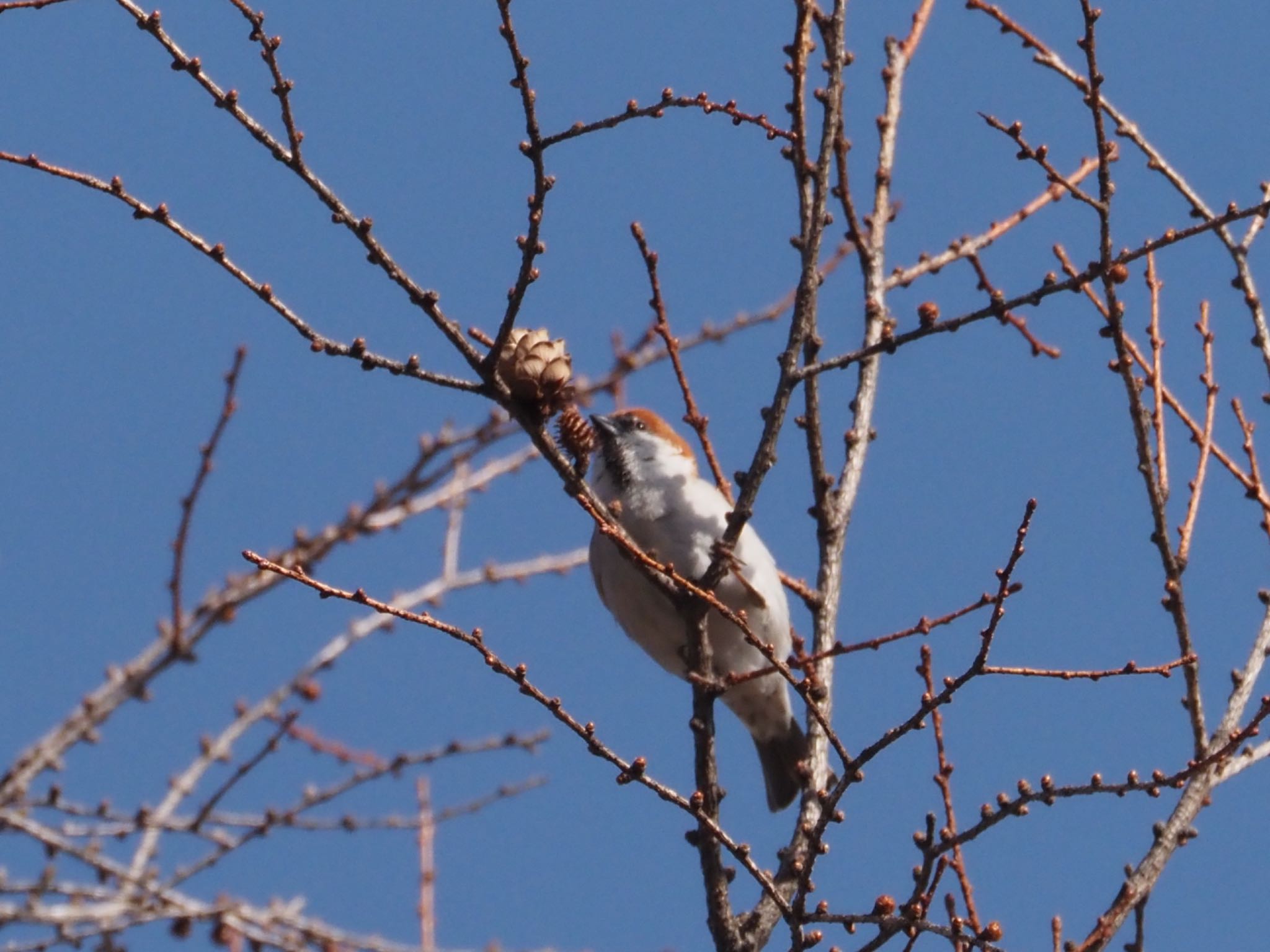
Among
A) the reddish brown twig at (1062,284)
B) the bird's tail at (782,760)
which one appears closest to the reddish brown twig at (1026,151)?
the reddish brown twig at (1062,284)

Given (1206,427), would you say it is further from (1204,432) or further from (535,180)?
(535,180)

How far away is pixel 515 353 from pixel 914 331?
77 cm

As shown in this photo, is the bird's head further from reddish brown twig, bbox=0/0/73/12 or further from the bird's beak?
reddish brown twig, bbox=0/0/73/12

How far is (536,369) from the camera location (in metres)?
2.92

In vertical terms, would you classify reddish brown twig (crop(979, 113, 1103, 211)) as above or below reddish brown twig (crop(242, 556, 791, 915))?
above

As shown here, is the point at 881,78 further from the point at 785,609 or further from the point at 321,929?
the point at 321,929

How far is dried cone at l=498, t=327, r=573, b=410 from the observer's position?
9.59 feet

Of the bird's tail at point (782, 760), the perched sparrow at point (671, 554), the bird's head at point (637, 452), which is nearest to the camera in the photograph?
the perched sparrow at point (671, 554)

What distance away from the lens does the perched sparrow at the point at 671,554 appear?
4.55m

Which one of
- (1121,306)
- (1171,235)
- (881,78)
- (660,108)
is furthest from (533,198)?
(881,78)

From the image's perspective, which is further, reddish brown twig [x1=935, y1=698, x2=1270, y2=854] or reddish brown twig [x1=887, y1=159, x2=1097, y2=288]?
reddish brown twig [x1=887, y1=159, x2=1097, y2=288]

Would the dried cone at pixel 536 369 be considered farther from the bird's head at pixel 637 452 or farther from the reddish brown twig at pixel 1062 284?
the bird's head at pixel 637 452

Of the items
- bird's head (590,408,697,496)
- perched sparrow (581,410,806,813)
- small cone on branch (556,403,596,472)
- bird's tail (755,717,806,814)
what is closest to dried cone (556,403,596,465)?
small cone on branch (556,403,596,472)

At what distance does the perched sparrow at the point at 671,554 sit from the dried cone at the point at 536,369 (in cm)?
148
